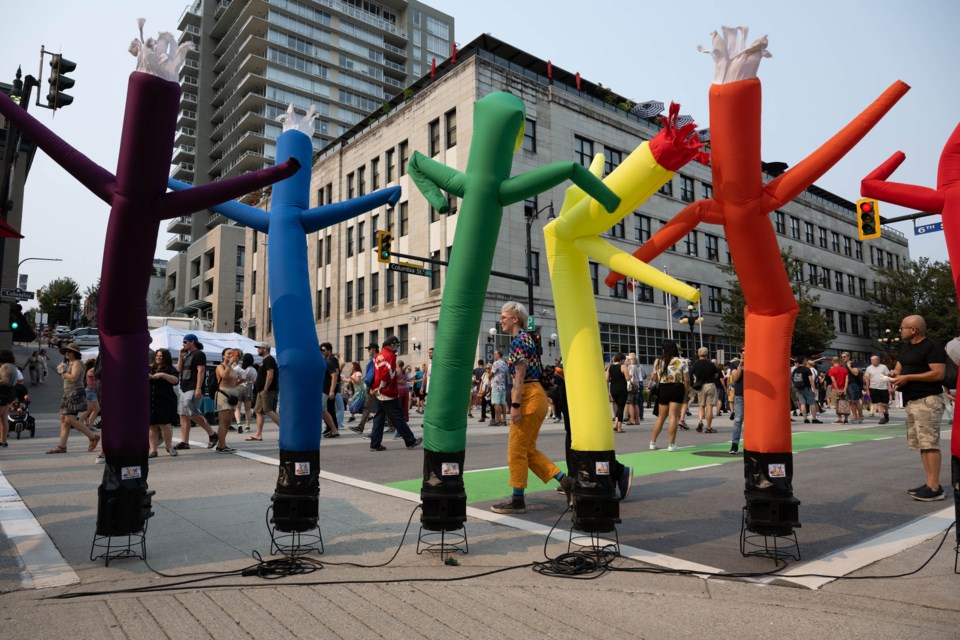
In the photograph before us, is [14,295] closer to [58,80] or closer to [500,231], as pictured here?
[58,80]

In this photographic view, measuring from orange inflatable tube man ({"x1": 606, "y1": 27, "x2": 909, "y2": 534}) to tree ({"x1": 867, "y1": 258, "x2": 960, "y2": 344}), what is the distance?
176 ft

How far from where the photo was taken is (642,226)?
38000mm

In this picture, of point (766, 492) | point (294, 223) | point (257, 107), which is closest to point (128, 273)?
point (294, 223)

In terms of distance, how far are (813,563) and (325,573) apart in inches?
128

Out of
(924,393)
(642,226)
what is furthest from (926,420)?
(642,226)

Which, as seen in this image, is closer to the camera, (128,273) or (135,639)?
(135,639)

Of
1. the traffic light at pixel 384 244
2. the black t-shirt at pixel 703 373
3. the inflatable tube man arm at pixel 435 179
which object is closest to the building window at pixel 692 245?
the traffic light at pixel 384 244

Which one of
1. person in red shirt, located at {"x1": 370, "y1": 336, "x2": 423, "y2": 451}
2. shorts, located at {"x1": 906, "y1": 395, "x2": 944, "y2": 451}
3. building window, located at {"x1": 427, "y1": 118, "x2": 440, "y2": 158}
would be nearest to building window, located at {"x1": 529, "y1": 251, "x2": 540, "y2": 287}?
building window, located at {"x1": 427, "y1": 118, "x2": 440, "y2": 158}

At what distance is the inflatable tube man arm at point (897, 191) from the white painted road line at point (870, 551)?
2436 mm

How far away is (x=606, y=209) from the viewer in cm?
462

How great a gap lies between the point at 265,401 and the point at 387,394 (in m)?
2.96

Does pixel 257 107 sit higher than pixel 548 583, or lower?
higher

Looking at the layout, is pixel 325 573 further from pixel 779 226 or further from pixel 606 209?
pixel 779 226

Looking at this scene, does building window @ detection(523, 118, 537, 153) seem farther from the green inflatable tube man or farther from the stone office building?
the green inflatable tube man
